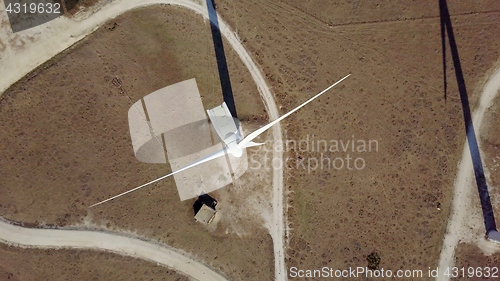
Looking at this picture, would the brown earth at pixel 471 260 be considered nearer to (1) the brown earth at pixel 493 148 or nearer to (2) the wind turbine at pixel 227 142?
(1) the brown earth at pixel 493 148

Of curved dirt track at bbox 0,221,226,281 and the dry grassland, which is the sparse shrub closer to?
the dry grassland

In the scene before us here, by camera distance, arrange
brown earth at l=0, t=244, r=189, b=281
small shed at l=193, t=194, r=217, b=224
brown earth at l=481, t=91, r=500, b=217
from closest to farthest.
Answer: small shed at l=193, t=194, r=217, b=224 → brown earth at l=0, t=244, r=189, b=281 → brown earth at l=481, t=91, r=500, b=217

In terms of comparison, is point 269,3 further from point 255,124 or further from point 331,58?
point 255,124

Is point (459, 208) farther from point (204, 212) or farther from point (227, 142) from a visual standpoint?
point (204, 212)

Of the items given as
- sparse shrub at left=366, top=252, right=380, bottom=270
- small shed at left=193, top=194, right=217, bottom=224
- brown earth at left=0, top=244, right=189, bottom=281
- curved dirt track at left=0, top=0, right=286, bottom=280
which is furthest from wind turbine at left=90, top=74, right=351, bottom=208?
sparse shrub at left=366, top=252, right=380, bottom=270

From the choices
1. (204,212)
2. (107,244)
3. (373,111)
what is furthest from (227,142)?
(107,244)

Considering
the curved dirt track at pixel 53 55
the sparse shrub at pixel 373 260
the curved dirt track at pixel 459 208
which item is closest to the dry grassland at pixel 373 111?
the sparse shrub at pixel 373 260
